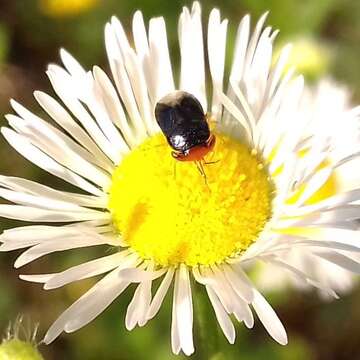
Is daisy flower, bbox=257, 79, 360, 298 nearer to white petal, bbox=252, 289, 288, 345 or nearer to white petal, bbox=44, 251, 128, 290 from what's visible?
white petal, bbox=252, 289, 288, 345

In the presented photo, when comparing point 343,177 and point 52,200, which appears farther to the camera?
point 343,177

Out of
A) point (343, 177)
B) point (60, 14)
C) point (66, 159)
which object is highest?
point (60, 14)

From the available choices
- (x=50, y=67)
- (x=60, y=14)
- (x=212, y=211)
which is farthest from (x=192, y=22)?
(x=60, y=14)

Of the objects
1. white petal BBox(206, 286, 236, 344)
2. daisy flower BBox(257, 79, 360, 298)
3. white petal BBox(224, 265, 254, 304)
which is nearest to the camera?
white petal BBox(206, 286, 236, 344)

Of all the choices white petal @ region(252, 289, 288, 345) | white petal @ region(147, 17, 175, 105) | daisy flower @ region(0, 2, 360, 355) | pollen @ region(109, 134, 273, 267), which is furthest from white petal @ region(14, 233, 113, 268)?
white petal @ region(147, 17, 175, 105)

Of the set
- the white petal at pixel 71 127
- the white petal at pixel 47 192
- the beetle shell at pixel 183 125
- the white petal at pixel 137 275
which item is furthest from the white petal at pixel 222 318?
the white petal at pixel 71 127

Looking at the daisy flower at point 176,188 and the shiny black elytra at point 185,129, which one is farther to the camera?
the shiny black elytra at point 185,129

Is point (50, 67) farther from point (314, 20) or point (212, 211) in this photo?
point (314, 20)

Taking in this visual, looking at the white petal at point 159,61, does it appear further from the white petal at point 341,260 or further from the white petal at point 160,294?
the white petal at point 341,260
